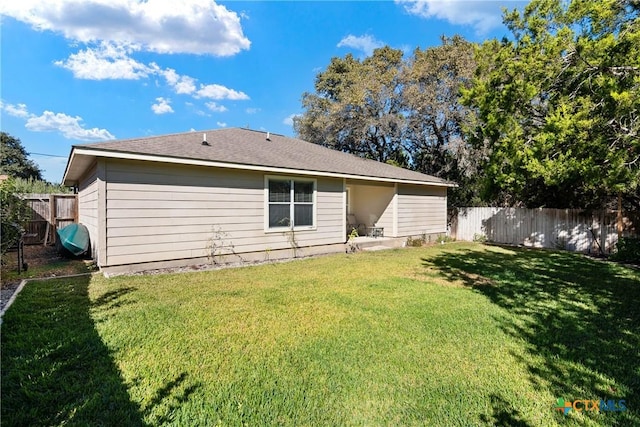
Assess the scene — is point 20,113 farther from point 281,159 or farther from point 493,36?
point 493,36

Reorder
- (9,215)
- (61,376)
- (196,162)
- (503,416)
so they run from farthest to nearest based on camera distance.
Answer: (196,162) → (9,215) → (61,376) → (503,416)

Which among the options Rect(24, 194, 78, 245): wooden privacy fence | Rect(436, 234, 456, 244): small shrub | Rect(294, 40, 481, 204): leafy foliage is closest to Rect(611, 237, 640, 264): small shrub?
Rect(436, 234, 456, 244): small shrub

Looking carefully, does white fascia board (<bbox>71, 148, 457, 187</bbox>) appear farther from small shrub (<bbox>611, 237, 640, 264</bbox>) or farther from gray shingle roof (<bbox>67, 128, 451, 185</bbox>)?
small shrub (<bbox>611, 237, 640, 264</bbox>)

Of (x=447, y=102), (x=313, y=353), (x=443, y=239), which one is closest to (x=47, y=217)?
(x=313, y=353)

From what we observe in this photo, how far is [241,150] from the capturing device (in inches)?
354

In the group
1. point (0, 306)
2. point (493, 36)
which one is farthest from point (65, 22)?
point (493, 36)

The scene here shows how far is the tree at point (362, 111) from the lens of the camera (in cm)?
1784

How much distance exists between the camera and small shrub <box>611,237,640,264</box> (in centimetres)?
912

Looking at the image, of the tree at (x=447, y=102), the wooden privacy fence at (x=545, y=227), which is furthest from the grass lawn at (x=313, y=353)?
the tree at (x=447, y=102)

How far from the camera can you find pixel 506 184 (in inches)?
444

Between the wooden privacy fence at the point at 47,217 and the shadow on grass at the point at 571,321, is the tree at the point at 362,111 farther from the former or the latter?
the wooden privacy fence at the point at 47,217

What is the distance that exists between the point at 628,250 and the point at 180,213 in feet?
41.1

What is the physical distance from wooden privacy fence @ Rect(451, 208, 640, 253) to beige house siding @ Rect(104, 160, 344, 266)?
32.2ft

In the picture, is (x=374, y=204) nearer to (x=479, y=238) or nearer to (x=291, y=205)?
(x=291, y=205)
